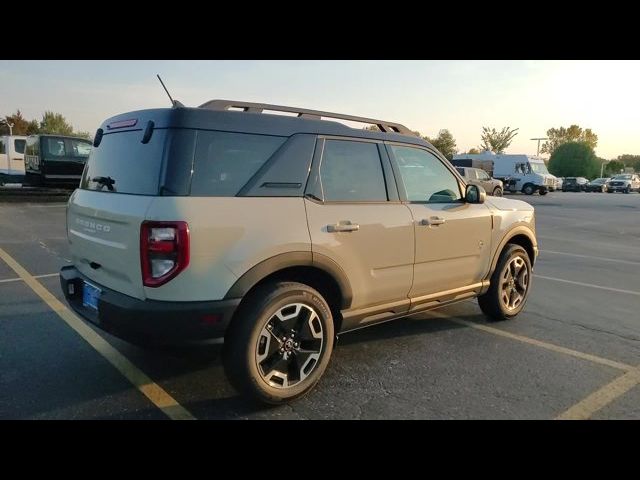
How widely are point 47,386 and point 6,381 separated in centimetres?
33

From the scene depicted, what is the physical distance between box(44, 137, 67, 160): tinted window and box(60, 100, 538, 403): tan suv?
13973 millimetres

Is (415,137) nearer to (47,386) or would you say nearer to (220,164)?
(220,164)

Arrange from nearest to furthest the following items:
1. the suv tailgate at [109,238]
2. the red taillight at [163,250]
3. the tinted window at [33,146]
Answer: the red taillight at [163,250]
the suv tailgate at [109,238]
the tinted window at [33,146]

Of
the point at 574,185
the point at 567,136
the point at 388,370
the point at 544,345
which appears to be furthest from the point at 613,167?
the point at 388,370

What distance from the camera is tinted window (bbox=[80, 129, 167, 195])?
279cm

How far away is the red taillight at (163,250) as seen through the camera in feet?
8.44

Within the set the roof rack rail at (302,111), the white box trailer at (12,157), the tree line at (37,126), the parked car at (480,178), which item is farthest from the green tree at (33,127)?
the roof rack rail at (302,111)

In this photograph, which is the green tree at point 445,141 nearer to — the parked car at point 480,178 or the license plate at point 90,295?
the parked car at point 480,178

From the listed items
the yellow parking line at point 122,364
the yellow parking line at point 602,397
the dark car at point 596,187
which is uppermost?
the dark car at point 596,187

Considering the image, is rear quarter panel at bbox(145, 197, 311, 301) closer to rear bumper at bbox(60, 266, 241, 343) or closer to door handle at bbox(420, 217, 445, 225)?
rear bumper at bbox(60, 266, 241, 343)

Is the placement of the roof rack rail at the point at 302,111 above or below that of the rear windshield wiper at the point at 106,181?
above

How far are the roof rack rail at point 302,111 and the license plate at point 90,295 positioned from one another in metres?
1.39

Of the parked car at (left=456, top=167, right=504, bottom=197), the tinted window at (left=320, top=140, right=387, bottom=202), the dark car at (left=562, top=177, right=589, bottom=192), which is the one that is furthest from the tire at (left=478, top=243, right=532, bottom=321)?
the dark car at (left=562, top=177, right=589, bottom=192)
